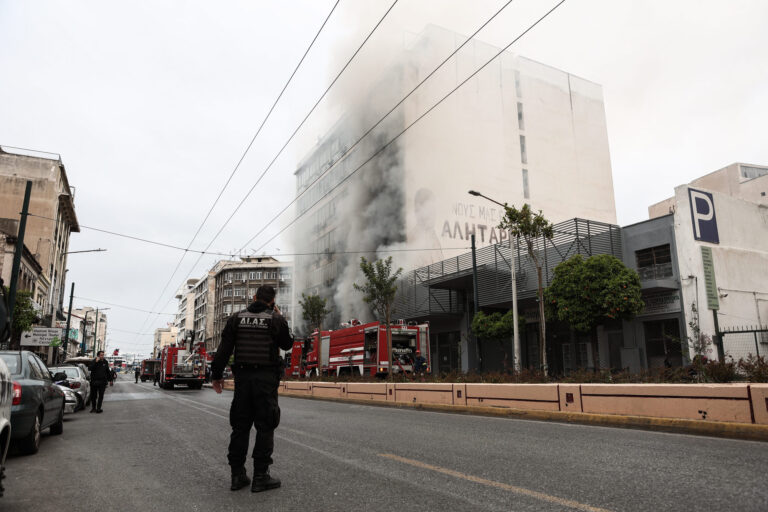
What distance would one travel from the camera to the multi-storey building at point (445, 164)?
39.8 metres

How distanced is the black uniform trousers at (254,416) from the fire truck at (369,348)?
15.8m

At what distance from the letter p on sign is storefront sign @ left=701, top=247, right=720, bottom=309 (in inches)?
23.8

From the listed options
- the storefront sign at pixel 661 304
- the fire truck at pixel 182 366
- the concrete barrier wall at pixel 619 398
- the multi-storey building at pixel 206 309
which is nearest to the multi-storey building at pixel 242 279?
the multi-storey building at pixel 206 309

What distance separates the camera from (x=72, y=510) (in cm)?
355

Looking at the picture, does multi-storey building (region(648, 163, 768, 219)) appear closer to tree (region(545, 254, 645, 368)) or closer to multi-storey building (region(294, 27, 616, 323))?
multi-storey building (region(294, 27, 616, 323))

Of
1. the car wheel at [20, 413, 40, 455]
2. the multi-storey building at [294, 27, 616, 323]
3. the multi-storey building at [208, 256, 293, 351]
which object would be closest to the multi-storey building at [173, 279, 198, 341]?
the multi-storey building at [208, 256, 293, 351]

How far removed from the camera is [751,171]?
5938 centimetres

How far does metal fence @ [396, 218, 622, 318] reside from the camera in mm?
22188

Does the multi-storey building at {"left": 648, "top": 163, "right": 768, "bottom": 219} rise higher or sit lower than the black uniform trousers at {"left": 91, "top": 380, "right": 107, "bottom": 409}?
higher

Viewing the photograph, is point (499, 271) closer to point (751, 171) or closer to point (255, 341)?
point (255, 341)

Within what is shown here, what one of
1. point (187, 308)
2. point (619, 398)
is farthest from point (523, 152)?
point (187, 308)

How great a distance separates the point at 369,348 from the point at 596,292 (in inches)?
369

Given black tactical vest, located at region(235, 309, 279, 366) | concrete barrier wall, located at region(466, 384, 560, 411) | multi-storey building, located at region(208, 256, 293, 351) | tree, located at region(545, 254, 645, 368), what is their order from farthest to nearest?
multi-storey building, located at region(208, 256, 293, 351)
tree, located at region(545, 254, 645, 368)
concrete barrier wall, located at region(466, 384, 560, 411)
black tactical vest, located at region(235, 309, 279, 366)

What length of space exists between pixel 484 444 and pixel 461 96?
40.8 m
